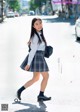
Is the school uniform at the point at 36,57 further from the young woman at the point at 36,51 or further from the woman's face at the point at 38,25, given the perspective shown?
the woman's face at the point at 38,25

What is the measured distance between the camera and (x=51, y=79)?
12.3 meters

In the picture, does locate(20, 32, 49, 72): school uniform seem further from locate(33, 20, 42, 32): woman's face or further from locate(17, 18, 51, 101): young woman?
locate(33, 20, 42, 32): woman's face

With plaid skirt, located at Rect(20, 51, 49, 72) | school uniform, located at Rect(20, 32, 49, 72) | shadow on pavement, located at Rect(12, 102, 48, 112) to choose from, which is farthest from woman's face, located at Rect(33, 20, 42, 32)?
shadow on pavement, located at Rect(12, 102, 48, 112)

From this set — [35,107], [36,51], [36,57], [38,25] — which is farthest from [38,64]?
[35,107]

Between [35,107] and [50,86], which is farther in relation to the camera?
[50,86]

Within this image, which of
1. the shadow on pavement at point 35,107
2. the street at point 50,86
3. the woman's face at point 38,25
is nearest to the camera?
the shadow on pavement at point 35,107

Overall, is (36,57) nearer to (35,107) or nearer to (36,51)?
(36,51)

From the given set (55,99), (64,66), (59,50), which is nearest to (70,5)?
(59,50)

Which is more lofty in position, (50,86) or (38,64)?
(38,64)

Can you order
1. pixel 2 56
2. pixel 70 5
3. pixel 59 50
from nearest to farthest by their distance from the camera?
pixel 2 56 < pixel 59 50 < pixel 70 5

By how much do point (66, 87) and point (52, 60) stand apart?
228 inches

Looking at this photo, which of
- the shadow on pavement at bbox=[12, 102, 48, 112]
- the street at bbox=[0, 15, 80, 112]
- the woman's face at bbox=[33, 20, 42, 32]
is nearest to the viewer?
the shadow on pavement at bbox=[12, 102, 48, 112]

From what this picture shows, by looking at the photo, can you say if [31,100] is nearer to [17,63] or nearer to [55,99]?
[55,99]

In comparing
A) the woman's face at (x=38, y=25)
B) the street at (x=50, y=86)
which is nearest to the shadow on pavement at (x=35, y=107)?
the street at (x=50, y=86)
